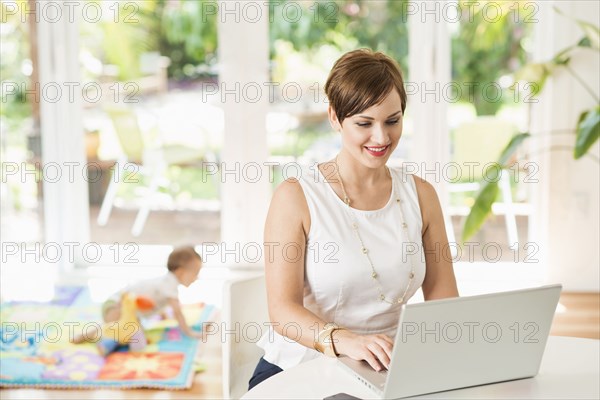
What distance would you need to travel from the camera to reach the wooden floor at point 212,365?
10.5 feet

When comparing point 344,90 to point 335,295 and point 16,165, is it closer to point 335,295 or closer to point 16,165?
point 335,295

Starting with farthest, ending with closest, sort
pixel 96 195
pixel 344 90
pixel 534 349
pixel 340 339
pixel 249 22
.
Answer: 1. pixel 96 195
2. pixel 249 22
3. pixel 344 90
4. pixel 340 339
5. pixel 534 349

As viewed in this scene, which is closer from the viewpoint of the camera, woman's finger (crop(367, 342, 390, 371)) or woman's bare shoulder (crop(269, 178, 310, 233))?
woman's finger (crop(367, 342, 390, 371))

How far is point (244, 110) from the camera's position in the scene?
443 cm

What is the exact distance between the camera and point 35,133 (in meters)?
4.56

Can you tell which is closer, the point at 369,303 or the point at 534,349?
the point at 534,349

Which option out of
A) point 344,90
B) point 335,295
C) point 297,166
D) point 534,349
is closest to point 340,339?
point 335,295

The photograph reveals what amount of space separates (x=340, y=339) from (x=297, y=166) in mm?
2817

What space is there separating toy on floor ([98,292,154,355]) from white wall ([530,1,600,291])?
198 centimetres

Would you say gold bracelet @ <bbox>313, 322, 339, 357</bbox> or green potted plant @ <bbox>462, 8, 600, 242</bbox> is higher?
green potted plant @ <bbox>462, 8, 600, 242</bbox>

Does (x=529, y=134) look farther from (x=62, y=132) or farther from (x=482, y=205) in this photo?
(x=62, y=132)

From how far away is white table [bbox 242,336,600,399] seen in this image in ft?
4.89

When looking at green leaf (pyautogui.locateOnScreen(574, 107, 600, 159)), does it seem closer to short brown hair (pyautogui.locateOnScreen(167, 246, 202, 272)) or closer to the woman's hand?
short brown hair (pyautogui.locateOnScreen(167, 246, 202, 272))

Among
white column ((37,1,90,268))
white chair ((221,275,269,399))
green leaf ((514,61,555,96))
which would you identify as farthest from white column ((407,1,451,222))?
white chair ((221,275,269,399))
